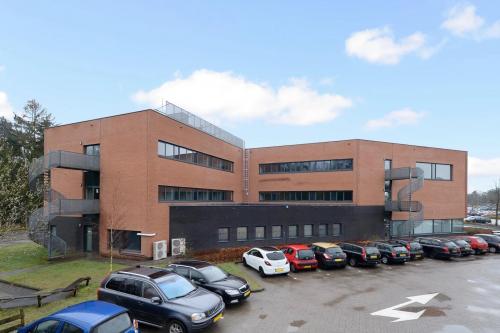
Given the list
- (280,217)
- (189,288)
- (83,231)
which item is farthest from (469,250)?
(83,231)

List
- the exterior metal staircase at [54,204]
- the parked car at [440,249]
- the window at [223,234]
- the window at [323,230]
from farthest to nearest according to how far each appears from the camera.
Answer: the window at [323,230], the window at [223,234], the parked car at [440,249], the exterior metal staircase at [54,204]

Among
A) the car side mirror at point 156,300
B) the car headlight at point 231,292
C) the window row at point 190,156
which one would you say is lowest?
the car headlight at point 231,292

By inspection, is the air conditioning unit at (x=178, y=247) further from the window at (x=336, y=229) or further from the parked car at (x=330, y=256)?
the window at (x=336, y=229)

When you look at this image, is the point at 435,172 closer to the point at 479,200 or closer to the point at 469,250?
the point at 469,250

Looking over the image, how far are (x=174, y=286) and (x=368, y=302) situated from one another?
26.6ft

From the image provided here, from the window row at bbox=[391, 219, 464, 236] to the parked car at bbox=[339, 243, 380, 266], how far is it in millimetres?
14436

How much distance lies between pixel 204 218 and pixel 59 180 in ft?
40.5

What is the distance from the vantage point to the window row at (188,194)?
24.1m

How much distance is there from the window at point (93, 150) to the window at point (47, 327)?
18.5 metres

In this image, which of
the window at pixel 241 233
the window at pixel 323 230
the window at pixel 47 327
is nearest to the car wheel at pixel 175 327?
the window at pixel 47 327

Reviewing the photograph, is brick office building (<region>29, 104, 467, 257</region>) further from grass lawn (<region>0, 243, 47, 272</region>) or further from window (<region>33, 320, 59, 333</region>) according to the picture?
window (<region>33, 320, 59, 333</region>)

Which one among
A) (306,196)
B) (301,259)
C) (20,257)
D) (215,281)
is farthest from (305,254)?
(20,257)

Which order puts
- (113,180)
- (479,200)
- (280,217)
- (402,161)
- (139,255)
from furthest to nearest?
(479,200) < (402,161) < (280,217) < (113,180) < (139,255)

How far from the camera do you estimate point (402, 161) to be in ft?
119
